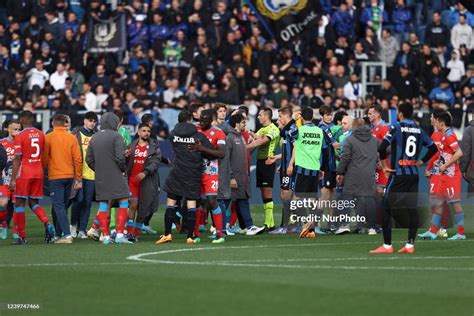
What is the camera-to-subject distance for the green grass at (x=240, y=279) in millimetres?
12461

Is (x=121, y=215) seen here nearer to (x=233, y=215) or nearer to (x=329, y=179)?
(x=233, y=215)

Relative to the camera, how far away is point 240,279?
47.6 feet

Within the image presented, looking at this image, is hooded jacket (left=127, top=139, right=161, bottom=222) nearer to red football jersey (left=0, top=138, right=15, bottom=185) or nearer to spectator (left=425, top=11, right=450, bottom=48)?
red football jersey (left=0, top=138, right=15, bottom=185)

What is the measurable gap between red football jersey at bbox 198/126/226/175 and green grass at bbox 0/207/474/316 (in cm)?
115

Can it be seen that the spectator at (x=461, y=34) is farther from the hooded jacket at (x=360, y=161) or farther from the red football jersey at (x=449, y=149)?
the red football jersey at (x=449, y=149)

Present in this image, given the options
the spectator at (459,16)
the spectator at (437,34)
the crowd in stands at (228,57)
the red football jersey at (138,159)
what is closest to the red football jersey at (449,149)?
the red football jersey at (138,159)

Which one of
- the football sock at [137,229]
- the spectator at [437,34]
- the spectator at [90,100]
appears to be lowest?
the football sock at [137,229]

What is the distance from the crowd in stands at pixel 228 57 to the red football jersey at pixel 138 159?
9304 millimetres

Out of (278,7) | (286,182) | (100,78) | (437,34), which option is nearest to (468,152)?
A: (286,182)

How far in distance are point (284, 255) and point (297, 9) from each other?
16721 millimetres

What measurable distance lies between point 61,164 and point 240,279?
5888mm

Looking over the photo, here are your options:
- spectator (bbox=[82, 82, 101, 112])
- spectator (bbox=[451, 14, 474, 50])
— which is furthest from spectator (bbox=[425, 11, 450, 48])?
spectator (bbox=[82, 82, 101, 112])

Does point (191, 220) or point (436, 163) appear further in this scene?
point (436, 163)

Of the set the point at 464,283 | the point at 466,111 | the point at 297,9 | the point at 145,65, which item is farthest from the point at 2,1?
the point at 464,283
